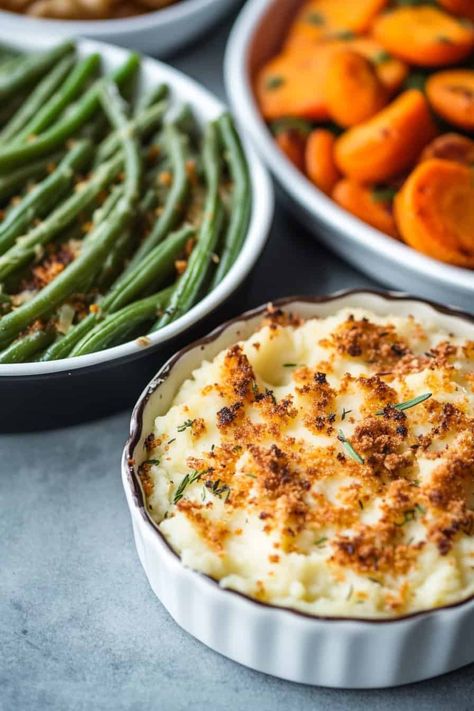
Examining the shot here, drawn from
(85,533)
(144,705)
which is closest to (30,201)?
(85,533)

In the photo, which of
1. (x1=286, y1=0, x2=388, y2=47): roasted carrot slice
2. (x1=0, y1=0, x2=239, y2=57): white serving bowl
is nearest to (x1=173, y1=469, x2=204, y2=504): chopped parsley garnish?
(x1=286, y1=0, x2=388, y2=47): roasted carrot slice

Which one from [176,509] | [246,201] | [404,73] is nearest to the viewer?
[176,509]

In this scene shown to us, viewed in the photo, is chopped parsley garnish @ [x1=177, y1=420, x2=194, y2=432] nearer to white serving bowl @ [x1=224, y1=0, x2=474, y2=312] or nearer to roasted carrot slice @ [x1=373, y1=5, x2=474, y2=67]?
white serving bowl @ [x1=224, y1=0, x2=474, y2=312]

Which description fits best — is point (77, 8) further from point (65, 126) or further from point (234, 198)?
point (234, 198)

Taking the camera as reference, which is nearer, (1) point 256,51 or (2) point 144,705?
(2) point 144,705

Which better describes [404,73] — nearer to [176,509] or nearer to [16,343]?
[16,343]

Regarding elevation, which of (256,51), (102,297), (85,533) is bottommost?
(85,533)

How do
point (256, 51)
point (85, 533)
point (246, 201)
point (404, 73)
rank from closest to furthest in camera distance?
point (85, 533)
point (246, 201)
point (404, 73)
point (256, 51)
